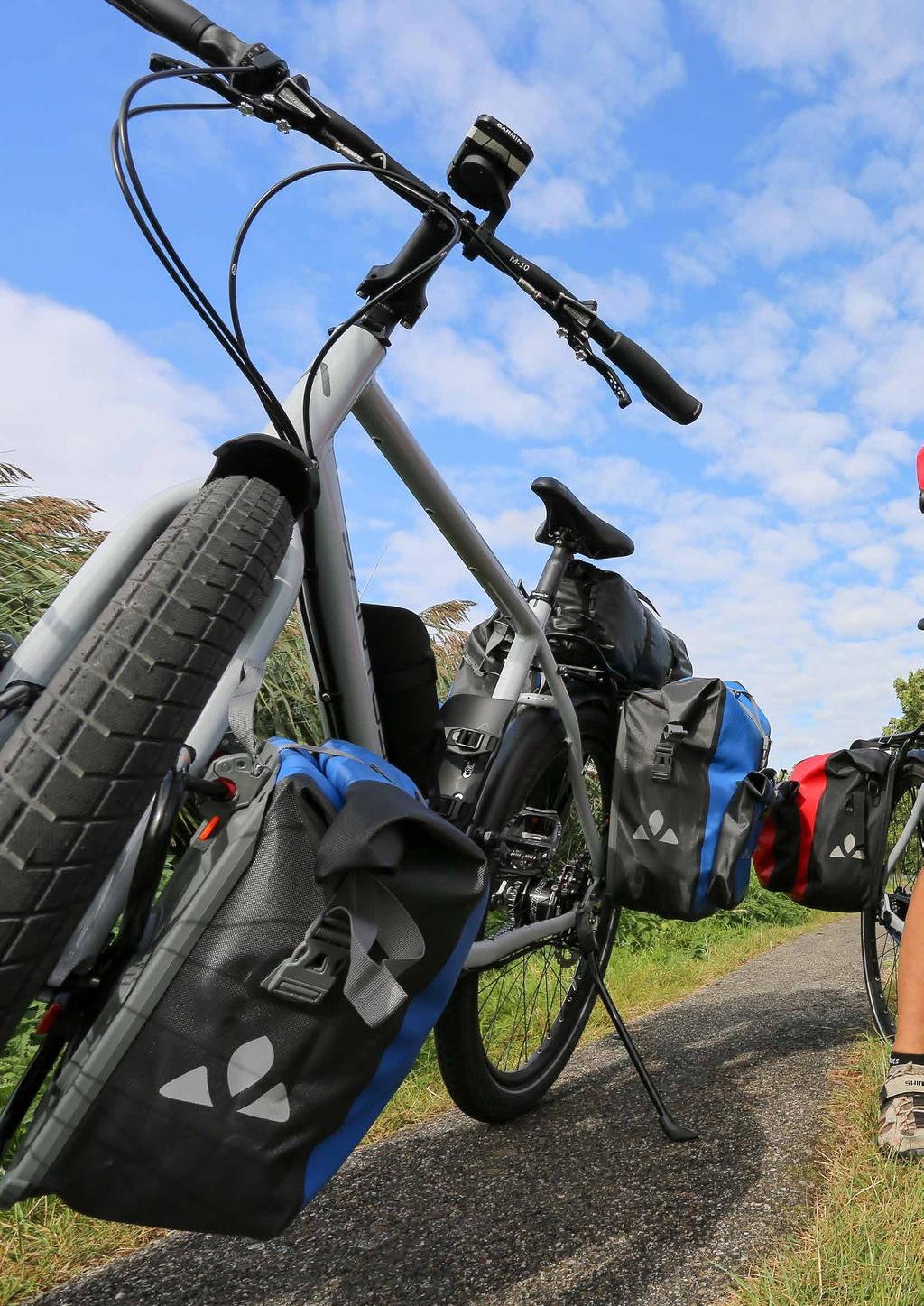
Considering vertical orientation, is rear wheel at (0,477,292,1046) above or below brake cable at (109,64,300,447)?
below

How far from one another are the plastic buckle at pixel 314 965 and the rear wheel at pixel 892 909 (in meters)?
2.40

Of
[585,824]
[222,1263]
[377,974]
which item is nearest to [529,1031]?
[585,824]

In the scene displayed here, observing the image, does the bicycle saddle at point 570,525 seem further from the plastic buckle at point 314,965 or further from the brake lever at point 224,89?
the plastic buckle at point 314,965

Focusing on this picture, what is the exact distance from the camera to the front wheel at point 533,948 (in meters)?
2.19

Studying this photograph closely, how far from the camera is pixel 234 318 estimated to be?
1.28 meters

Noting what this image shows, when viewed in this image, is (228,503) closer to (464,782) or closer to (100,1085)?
(100,1085)

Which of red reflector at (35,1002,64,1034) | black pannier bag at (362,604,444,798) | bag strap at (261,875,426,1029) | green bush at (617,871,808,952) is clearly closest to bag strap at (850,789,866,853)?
black pannier bag at (362,604,444,798)

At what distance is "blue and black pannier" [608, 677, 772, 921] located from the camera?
7.70 ft

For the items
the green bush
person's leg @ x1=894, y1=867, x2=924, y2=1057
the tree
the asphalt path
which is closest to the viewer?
the asphalt path

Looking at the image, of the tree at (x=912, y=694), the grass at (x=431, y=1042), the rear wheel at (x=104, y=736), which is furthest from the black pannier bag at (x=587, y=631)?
the tree at (x=912, y=694)

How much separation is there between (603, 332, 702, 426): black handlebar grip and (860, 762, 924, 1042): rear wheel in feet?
5.44

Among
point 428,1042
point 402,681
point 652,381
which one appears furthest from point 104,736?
point 428,1042

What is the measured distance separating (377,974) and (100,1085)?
0.31 m

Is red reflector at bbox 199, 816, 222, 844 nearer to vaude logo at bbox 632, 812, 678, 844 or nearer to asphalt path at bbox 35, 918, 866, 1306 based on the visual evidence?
asphalt path at bbox 35, 918, 866, 1306
